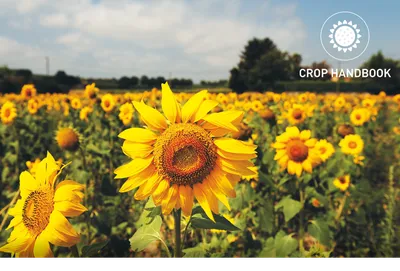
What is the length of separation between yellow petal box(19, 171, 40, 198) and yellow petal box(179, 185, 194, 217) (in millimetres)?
179

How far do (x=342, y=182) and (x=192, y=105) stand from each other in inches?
70.5

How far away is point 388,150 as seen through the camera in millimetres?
3656

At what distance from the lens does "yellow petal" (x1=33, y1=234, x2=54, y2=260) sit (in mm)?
410

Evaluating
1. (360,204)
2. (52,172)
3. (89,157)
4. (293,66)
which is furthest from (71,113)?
(52,172)

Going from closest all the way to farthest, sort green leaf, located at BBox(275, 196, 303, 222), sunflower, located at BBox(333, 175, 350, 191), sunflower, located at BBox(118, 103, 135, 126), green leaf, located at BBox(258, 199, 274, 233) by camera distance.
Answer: green leaf, located at BBox(275, 196, 303, 222)
green leaf, located at BBox(258, 199, 274, 233)
sunflower, located at BBox(333, 175, 350, 191)
sunflower, located at BBox(118, 103, 135, 126)

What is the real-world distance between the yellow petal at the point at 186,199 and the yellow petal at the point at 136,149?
6cm

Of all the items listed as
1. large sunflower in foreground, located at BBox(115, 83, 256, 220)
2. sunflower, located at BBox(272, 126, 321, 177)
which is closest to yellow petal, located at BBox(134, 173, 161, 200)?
large sunflower in foreground, located at BBox(115, 83, 256, 220)

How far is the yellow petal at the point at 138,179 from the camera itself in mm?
433

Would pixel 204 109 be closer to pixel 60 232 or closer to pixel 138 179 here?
pixel 138 179

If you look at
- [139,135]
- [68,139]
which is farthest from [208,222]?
[68,139]

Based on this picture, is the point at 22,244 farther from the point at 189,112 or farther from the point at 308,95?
the point at 308,95

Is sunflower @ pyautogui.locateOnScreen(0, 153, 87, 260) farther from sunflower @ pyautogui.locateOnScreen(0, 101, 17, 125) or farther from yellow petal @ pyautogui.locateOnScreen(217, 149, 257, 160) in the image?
sunflower @ pyautogui.locateOnScreen(0, 101, 17, 125)

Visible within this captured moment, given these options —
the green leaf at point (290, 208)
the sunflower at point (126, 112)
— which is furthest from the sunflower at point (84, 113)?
the green leaf at point (290, 208)

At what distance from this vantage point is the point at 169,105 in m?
0.44
